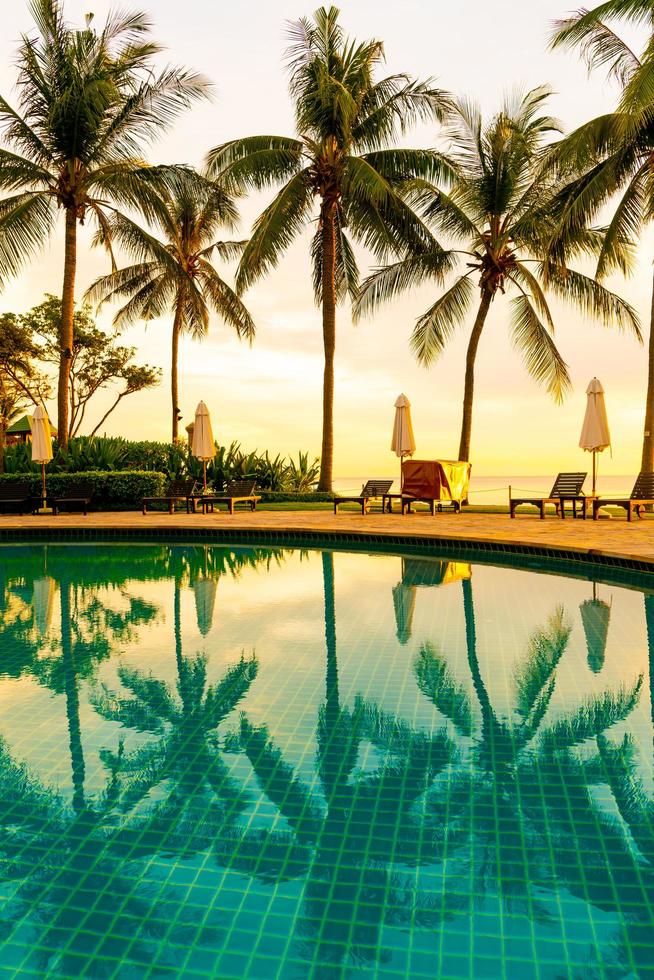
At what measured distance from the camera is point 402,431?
52.1 ft


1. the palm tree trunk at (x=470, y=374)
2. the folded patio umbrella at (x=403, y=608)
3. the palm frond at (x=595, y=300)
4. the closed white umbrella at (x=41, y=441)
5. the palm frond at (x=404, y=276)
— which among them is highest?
the palm frond at (x=404, y=276)

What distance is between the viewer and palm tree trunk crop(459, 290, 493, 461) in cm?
1702

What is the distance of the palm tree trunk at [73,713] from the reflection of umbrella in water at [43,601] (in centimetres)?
15

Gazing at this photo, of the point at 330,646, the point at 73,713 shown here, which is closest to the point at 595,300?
the point at 330,646

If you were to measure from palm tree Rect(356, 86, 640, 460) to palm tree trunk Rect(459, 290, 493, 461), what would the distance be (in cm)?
2

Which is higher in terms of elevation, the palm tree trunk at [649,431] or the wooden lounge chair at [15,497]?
the palm tree trunk at [649,431]

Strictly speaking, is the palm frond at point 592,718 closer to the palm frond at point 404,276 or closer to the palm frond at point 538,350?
the palm frond at point 538,350

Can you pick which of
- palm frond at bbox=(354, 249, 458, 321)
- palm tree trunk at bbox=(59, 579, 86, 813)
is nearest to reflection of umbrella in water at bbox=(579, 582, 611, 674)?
palm tree trunk at bbox=(59, 579, 86, 813)

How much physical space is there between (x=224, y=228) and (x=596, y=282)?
43.9ft

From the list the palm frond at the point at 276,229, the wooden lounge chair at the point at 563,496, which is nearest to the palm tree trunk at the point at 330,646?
the wooden lounge chair at the point at 563,496

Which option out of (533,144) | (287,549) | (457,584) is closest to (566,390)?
(533,144)

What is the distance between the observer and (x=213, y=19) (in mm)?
14273

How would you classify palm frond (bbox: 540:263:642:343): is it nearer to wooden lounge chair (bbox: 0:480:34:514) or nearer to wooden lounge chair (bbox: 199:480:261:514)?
wooden lounge chair (bbox: 199:480:261:514)

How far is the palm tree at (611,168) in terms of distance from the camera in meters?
13.9
